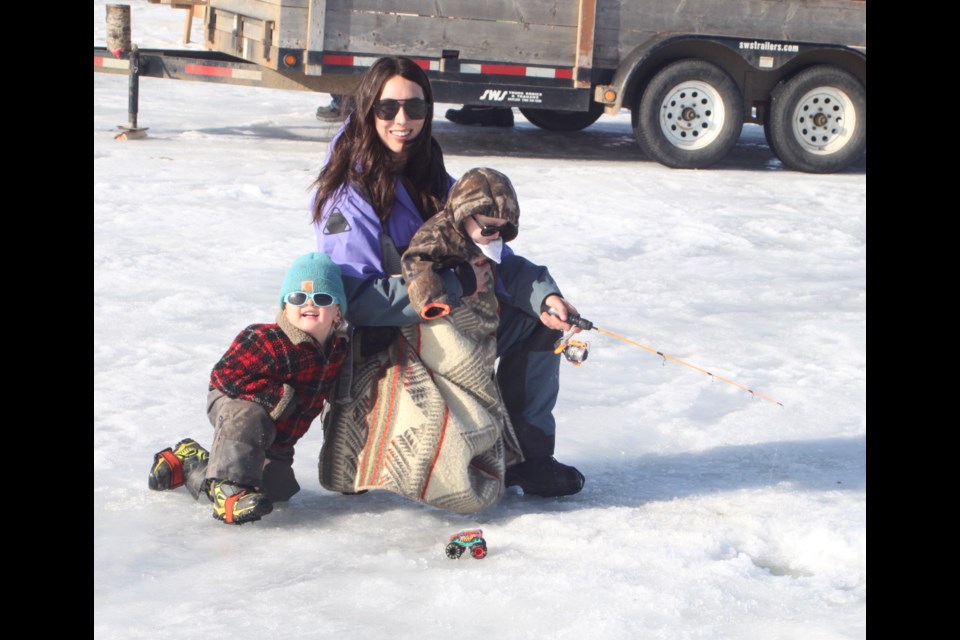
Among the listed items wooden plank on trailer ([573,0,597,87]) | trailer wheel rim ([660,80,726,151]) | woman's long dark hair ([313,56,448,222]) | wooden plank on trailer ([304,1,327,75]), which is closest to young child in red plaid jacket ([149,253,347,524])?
woman's long dark hair ([313,56,448,222])

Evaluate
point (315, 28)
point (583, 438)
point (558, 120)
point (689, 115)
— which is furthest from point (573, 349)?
point (558, 120)

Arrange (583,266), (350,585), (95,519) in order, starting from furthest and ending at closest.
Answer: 1. (583,266)
2. (95,519)
3. (350,585)

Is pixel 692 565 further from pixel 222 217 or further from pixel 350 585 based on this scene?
pixel 222 217

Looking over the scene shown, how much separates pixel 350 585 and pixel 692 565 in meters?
0.85

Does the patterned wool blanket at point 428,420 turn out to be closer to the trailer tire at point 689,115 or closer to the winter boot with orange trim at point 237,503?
the winter boot with orange trim at point 237,503

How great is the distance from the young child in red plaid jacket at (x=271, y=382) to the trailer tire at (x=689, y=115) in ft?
21.7

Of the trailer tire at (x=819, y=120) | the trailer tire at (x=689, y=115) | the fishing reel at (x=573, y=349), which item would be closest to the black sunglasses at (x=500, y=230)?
the fishing reel at (x=573, y=349)

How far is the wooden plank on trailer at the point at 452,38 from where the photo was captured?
29.8 feet

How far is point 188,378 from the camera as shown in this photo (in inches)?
182

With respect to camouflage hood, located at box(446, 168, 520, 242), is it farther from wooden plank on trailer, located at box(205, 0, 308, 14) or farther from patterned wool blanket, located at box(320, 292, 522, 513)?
wooden plank on trailer, located at box(205, 0, 308, 14)

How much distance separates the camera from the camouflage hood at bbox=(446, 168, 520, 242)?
3.42m

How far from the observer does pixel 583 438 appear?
434 cm

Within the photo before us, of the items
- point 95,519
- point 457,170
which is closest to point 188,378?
point 95,519

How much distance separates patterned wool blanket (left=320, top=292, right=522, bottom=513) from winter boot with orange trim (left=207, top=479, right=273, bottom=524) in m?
0.27
